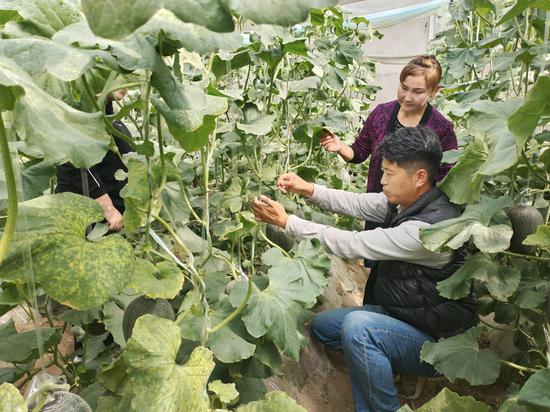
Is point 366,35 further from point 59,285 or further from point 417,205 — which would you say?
point 59,285

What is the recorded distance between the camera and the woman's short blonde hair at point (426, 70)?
6.94 ft

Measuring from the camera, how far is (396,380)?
2088 mm

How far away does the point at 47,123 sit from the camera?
0.49m

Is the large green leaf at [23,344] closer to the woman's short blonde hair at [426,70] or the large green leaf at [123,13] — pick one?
the large green leaf at [123,13]

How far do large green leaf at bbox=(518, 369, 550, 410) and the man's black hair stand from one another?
88cm

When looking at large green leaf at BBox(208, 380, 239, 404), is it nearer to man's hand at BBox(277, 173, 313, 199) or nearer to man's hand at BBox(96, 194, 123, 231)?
man's hand at BBox(96, 194, 123, 231)

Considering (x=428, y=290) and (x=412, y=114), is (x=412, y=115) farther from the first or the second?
(x=428, y=290)

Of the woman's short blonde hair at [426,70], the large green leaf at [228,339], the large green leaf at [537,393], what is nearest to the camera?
the large green leaf at [537,393]

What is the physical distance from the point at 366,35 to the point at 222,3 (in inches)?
116

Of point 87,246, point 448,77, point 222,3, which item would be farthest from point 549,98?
point 448,77

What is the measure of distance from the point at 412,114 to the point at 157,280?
167cm

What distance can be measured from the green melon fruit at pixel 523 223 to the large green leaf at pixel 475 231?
70mm

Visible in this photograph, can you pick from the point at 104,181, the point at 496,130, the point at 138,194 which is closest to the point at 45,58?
the point at 138,194

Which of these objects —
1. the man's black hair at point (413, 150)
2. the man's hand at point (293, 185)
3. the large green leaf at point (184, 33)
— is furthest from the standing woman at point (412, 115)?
the large green leaf at point (184, 33)
